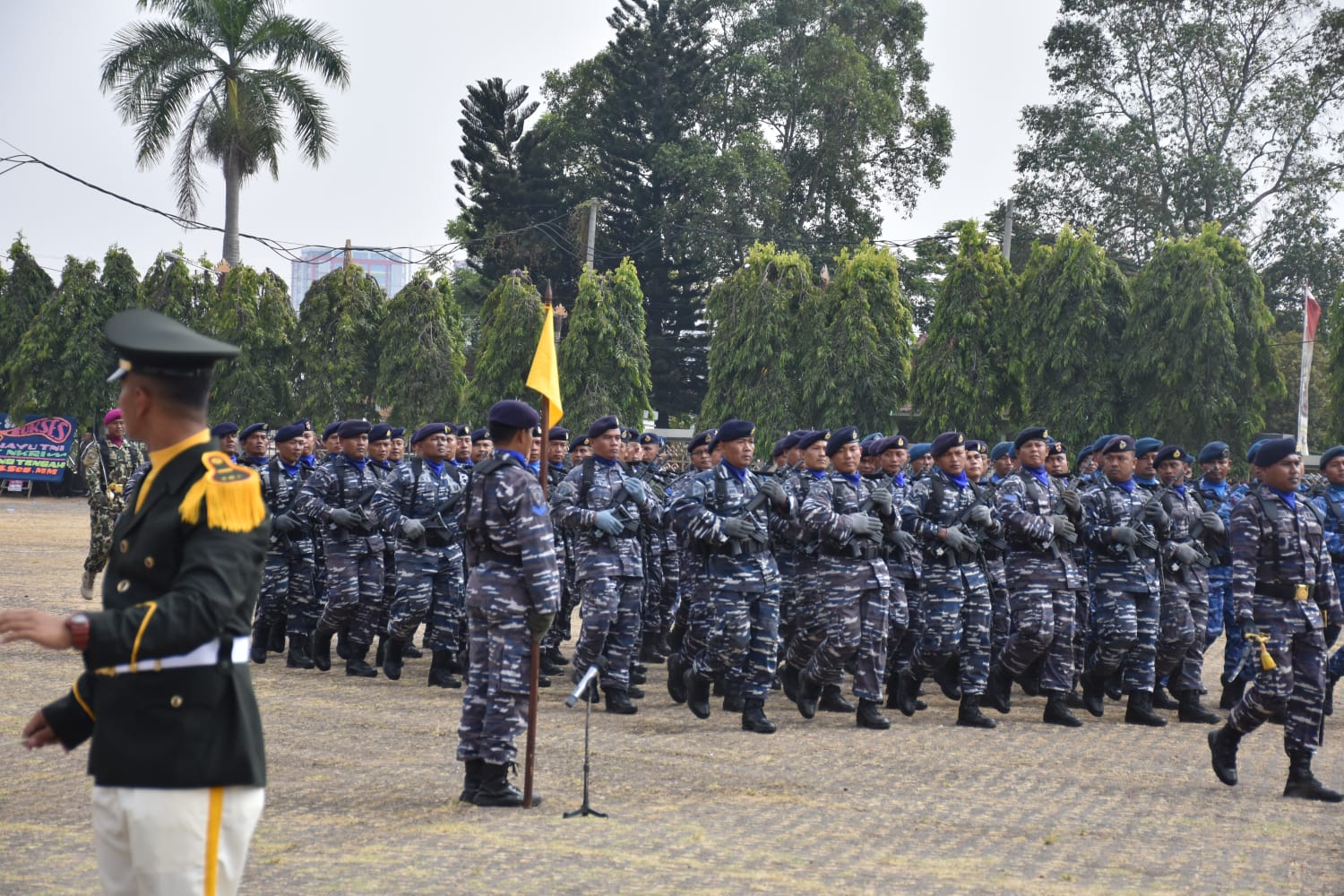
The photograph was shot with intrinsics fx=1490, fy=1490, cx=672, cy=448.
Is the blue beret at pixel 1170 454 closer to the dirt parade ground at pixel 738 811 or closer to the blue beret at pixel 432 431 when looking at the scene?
the dirt parade ground at pixel 738 811

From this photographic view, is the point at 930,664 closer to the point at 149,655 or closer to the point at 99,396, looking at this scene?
the point at 149,655

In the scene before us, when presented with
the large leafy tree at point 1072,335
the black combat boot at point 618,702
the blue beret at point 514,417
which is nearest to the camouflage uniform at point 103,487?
the black combat boot at point 618,702

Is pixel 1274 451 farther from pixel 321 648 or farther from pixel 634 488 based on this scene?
pixel 321 648

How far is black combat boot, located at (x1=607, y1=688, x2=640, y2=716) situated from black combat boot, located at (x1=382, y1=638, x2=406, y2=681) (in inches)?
88.5

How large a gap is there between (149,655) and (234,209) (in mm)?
37484

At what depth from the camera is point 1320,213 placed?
1724 inches

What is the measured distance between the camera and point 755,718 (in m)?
10.2

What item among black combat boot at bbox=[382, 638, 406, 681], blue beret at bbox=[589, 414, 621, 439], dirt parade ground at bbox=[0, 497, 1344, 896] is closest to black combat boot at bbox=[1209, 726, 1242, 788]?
dirt parade ground at bbox=[0, 497, 1344, 896]

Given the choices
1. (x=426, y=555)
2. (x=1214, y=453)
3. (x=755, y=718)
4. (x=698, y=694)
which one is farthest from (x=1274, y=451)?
(x=426, y=555)

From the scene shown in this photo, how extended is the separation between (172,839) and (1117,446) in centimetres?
938

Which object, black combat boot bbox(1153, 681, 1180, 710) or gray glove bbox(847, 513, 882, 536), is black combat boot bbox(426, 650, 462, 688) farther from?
black combat boot bbox(1153, 681, 1180, 710)

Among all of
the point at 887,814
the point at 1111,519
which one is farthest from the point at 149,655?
the point at 1111,519

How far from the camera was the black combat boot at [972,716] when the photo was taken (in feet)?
35.3

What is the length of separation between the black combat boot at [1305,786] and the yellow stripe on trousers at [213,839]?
6641mm
